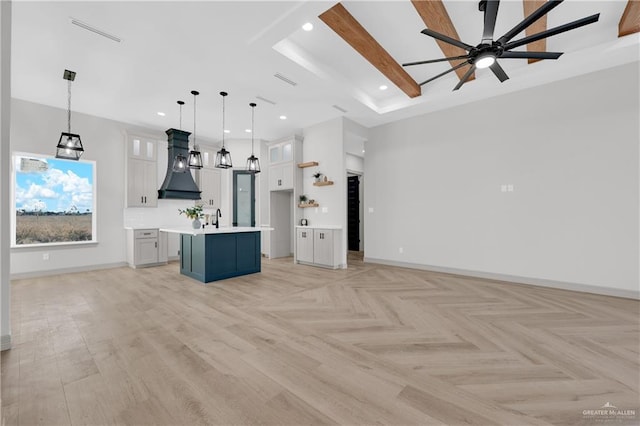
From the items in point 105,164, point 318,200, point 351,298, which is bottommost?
point 351,298

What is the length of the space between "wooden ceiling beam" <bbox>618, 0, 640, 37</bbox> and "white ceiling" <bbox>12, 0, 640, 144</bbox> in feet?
0.20

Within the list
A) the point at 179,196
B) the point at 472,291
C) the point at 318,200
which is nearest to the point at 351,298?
the point at 472,291

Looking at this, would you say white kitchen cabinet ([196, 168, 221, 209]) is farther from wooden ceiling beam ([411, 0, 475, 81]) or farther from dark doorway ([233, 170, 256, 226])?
wooden ceiling beam ([411, 0, 475, 81])

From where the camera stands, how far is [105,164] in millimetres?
5723

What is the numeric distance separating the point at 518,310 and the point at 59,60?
6908 millimetres

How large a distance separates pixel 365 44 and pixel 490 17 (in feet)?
5.45

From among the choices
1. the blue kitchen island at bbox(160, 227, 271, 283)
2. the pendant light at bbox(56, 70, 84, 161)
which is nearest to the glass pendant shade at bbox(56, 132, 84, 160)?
the pendant light at bbox(56, 70, 84, 161)

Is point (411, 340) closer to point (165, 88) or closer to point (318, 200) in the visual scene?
point (318, 200)

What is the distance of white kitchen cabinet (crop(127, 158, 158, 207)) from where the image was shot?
5.91 meters

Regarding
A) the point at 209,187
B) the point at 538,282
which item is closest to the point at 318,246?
the point at 209,187

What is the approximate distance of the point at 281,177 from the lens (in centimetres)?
685

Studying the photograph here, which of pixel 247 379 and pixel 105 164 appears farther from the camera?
pixel 105 164

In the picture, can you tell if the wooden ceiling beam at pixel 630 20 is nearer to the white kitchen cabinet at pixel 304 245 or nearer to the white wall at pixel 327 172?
the white wall at pixel 327 172

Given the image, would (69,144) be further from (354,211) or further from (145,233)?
(354,211)
